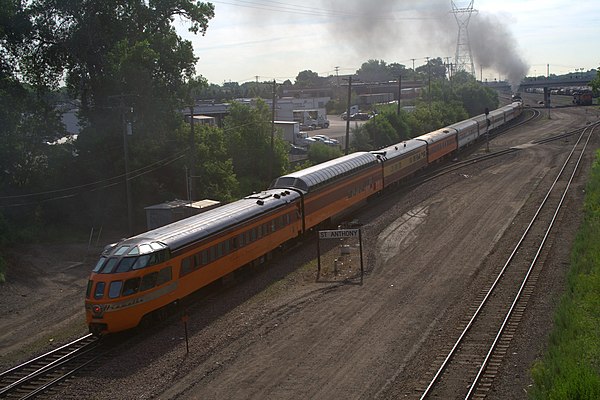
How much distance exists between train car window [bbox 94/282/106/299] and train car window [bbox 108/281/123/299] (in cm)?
22

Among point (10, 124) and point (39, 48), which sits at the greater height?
point (39, 48)

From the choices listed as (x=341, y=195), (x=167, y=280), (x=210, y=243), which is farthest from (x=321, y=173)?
(x=167, y=280)

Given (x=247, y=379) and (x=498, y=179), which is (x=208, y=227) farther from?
(x=498, y=179)

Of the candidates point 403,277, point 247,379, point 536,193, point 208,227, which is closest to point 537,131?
point 536,193

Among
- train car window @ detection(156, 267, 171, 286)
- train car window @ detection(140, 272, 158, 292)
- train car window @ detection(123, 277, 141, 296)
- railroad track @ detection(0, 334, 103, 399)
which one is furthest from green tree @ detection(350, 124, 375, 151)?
railroad track @ detection(0, 334, 103, 399)

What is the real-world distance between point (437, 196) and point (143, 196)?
17.7 m

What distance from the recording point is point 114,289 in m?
19.0

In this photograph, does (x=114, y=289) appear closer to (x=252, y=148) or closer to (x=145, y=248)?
(x=145, y=248)

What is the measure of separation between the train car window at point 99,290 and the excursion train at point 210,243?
0.07 feet

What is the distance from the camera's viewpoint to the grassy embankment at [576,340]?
12891 mm

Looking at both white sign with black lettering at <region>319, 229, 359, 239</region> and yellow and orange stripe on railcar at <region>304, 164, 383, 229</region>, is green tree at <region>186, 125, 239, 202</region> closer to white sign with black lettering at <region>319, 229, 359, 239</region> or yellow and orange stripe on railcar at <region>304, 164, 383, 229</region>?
yellow and orange stripe on railcar at <region>304, 164, 383, 229</region>

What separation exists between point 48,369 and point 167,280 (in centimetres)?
426

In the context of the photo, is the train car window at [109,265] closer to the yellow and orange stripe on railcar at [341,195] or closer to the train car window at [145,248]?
the train car window at [145,248]

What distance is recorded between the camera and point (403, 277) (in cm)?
2512
